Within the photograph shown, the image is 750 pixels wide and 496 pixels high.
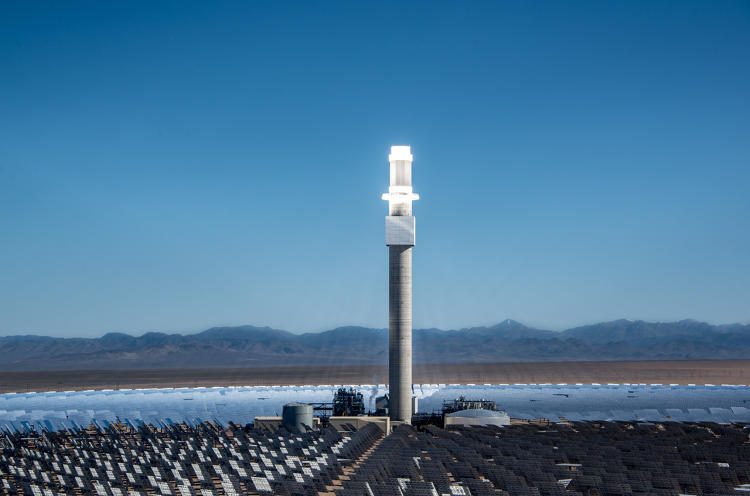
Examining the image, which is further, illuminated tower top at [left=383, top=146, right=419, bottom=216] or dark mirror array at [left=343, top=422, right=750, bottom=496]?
illuminated tower top at [left=383, top=146, right=419, bottom=216]

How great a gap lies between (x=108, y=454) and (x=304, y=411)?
13145 millimetres

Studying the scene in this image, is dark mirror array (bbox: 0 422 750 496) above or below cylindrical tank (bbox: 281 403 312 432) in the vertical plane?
below

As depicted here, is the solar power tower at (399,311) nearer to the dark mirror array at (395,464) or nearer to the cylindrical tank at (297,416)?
the cylindrical tank at (297,416)

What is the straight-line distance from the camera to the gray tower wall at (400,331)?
44.6m

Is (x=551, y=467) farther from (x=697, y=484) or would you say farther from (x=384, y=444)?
(x=384, y=444)

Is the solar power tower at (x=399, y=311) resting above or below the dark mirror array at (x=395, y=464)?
above

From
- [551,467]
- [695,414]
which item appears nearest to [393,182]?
[551,467]

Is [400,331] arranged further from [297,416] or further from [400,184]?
[400,184]

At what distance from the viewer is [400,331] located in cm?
4469

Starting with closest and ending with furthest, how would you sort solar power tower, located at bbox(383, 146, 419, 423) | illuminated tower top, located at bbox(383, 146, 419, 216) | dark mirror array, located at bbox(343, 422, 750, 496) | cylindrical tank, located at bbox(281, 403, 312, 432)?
1. dark mirror array, located at bbox(343, 422, 750, 496)
2. cylindrical tank, located at bbox(281, 403, 312, 432)
3. solar power tower, located at bbox(383, 146, 419, 423)
4. illuminated tower top, located at bbox(383, 146, 419, 216)

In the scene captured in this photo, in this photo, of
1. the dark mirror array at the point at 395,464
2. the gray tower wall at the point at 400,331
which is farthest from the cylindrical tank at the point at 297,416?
the gray tower wall at the point at 400,331

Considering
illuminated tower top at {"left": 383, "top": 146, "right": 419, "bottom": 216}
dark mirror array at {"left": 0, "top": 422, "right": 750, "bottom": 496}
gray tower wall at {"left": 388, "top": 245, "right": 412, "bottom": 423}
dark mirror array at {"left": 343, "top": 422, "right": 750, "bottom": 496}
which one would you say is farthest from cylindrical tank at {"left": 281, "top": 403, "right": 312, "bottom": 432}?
illuminated tower top at {"left": 383, "top": 146, "right": 419, "bottom": 216}

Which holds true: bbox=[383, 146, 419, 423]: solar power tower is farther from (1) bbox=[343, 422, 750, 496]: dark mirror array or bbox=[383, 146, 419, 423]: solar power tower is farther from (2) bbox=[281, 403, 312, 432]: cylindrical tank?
(1) bbox=[343, 422, 750, 496]: dark mirror array

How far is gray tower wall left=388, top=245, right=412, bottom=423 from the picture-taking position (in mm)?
44625
